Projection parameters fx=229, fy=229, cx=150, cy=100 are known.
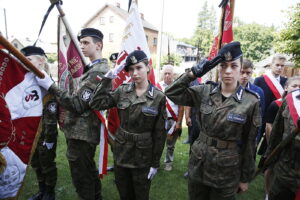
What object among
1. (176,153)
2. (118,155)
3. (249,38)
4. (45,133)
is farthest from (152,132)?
(249,38)

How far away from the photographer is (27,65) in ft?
7.24

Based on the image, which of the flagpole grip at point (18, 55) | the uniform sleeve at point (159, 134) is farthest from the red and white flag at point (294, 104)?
the flagpole grip at point (18, 55)

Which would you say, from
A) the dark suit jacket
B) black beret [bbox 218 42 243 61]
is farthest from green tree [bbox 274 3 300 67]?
black beret [bbox 218 42 243 61]

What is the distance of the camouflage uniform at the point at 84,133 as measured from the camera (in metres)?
2.84

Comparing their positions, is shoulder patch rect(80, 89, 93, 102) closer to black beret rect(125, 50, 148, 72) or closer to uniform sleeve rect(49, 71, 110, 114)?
uniform sleeve rect(49, 71, 110, 114)

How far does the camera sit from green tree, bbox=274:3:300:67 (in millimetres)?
12977

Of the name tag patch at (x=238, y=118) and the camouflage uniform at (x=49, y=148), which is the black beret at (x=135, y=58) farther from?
the camouflage uniform at (x=49, y=148)

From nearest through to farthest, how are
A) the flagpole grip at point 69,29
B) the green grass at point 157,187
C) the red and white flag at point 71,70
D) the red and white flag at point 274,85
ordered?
the flagpole grip at point 69,29
the red and white flag at point 71,70
the green grass at point 157,187
the red and white flag at point 274,85

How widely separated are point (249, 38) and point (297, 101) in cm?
6394

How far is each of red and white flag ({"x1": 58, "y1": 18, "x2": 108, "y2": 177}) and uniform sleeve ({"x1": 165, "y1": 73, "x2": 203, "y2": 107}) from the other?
1.15 m

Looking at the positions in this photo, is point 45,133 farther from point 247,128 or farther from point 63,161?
point 247,128

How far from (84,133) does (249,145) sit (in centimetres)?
194

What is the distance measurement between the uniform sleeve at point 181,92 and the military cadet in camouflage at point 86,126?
0.98 metres

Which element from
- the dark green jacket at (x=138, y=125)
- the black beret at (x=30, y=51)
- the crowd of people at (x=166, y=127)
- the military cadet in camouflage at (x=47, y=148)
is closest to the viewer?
the crowd of people at (x=166, y=127)
